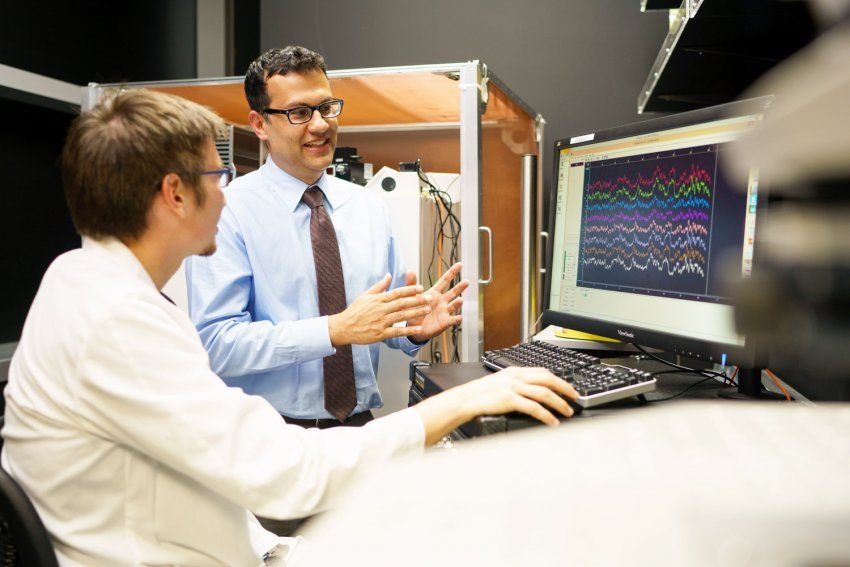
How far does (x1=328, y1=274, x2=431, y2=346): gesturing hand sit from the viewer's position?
1.42 metres

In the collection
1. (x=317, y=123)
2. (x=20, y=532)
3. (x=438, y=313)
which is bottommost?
(x=20, y=532)

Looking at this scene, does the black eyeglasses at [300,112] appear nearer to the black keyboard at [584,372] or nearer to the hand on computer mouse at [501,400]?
the black keyboard at [584,372]

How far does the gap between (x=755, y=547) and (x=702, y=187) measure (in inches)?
34.4

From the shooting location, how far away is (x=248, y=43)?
13.5 ft

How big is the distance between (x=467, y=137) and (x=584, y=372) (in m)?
1.21

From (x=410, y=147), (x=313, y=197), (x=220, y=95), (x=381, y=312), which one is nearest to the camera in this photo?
(x=381, y=312)

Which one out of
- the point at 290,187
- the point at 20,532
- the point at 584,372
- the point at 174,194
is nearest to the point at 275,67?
the point at 290,187

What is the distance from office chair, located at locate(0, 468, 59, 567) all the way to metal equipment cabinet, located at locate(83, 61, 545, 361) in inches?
57.3

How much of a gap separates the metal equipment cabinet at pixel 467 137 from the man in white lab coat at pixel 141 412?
120cm

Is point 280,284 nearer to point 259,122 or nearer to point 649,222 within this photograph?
point 259,122

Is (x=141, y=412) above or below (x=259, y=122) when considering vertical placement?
below

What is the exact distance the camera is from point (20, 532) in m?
0.70

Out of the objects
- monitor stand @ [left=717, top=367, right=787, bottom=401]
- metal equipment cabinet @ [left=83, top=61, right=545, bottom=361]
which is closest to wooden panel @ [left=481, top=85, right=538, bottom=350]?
metal equipment cabinet @ [left=83, top=61, right=545, bottom=361]

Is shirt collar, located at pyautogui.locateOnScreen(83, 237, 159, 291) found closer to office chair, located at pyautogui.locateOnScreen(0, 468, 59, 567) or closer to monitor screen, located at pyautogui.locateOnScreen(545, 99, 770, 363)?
office chair, located at pyautogui.locateOnScreen(0, 468, 59, 567)
